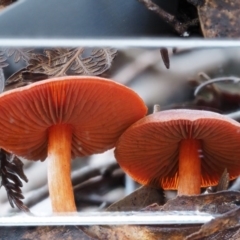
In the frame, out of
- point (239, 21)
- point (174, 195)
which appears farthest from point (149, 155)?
point (239, 21)

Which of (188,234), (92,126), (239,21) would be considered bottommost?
(188,234)

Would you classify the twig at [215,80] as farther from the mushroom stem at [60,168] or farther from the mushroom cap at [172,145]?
the mushroom stem at [60,168]

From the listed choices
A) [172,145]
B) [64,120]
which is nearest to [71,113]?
[64,120]

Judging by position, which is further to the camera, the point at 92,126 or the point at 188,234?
the point at 92,126

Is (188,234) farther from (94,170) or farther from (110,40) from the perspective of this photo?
(110,40)

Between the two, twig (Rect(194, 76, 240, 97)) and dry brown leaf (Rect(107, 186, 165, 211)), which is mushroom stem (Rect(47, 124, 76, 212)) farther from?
twig (Rect(194, 76, 240, 97))

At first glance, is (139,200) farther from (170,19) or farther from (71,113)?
(170,19)
